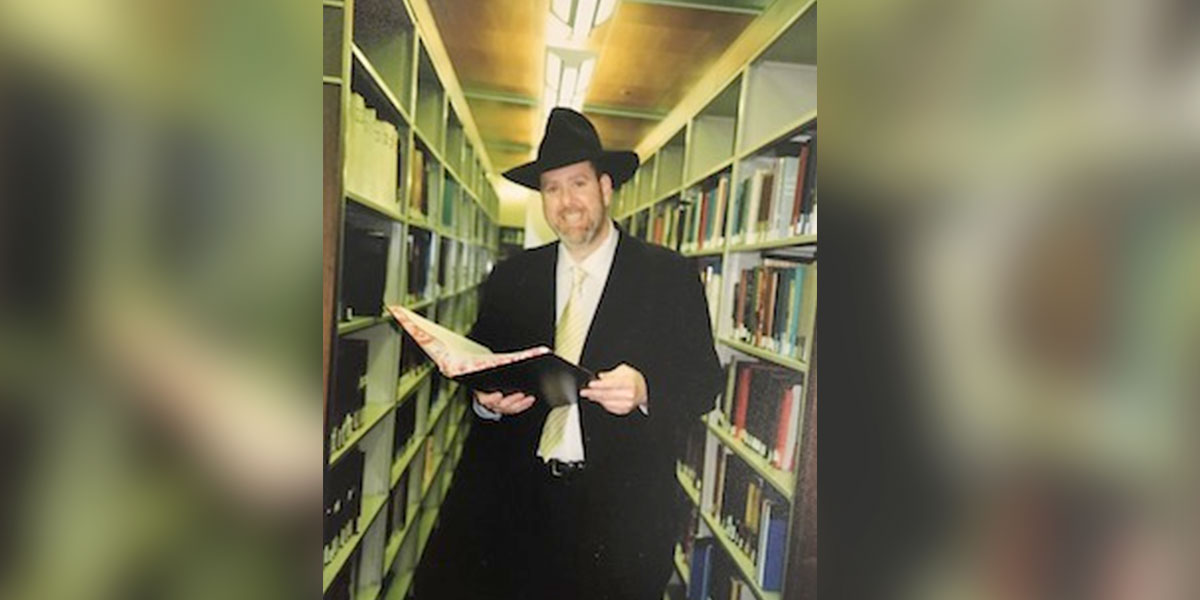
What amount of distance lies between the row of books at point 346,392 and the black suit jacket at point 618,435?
7.6 inches

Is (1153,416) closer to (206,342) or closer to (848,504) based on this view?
(848,504)

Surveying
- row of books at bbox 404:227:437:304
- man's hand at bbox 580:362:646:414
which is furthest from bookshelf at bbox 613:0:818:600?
row of books at bbox 404:227:437:304

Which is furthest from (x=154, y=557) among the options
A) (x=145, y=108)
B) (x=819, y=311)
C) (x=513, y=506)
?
(x=819, y=311)

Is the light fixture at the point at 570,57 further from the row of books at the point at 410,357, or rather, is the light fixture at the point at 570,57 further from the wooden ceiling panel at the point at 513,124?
the row of books at the point at 410,357

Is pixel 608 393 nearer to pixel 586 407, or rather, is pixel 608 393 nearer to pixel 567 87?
pixel 586 407

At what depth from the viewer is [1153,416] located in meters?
1.15

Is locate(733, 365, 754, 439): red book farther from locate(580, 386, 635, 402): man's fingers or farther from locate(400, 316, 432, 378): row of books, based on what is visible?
locate(400, 316, 432, 378): row of books

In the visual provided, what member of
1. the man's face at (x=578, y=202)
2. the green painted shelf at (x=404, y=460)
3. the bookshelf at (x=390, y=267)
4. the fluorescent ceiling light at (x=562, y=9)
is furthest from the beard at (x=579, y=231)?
the green painted shelf at (x=404, y=460)

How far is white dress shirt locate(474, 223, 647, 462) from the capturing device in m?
1.03

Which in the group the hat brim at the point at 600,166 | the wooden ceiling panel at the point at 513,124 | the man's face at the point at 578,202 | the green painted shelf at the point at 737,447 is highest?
the wooden ceiling panel at the point at 513,124

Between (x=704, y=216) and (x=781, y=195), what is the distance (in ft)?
0.48

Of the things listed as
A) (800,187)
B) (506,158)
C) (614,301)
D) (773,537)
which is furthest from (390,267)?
(773,537)

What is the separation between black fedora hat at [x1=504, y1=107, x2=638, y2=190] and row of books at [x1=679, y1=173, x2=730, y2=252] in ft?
0.38

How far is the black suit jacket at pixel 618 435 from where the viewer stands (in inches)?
40.5
